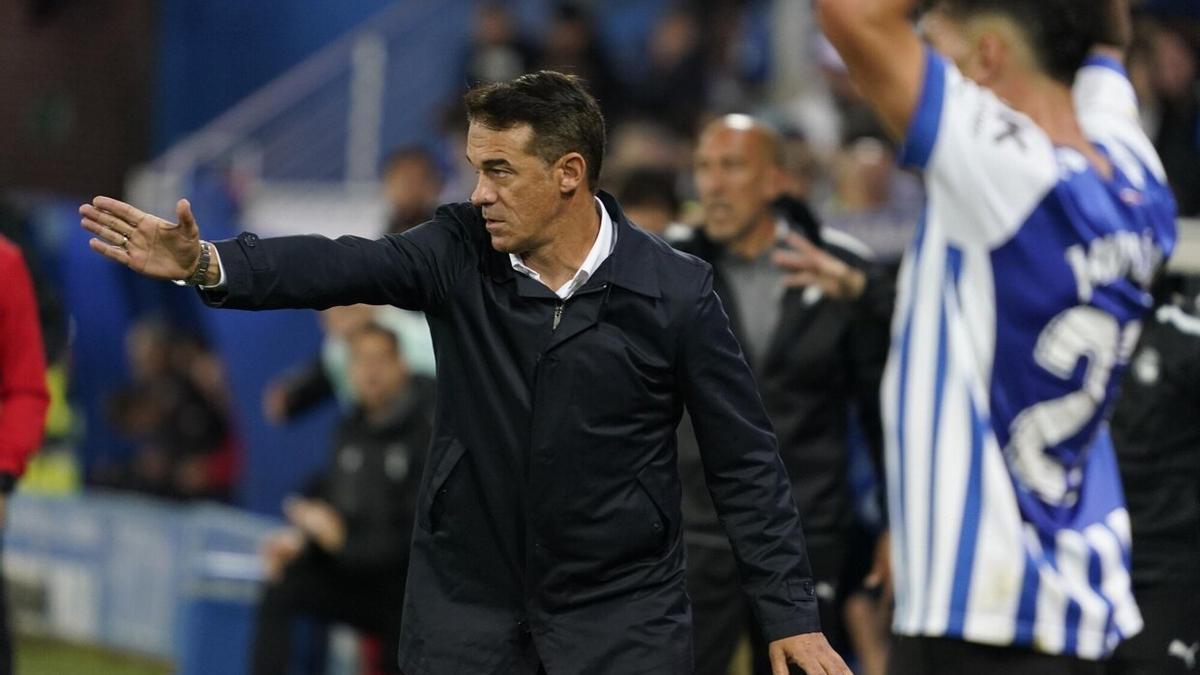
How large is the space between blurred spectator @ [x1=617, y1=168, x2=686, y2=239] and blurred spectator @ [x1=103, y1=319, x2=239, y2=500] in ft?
17.1

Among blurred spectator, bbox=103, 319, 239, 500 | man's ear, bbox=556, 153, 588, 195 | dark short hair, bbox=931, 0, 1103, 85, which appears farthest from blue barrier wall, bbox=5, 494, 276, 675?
dark short hair, bbox=931, 0, 1103, 85

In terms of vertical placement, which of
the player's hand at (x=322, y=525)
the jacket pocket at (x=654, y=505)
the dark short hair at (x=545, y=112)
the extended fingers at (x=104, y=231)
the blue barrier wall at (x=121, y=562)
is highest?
the dark short hair at (x=545, y=112)

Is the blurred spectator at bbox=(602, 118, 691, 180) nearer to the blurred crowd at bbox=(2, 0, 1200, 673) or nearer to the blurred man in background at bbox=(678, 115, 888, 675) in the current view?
the blurred crowd at bbox=(2, 0, 1200, 673)

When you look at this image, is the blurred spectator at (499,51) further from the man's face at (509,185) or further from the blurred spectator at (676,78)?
the man's face at (509,185)

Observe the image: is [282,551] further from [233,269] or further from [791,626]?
[233,269]

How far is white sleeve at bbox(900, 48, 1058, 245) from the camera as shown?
310 centimetres

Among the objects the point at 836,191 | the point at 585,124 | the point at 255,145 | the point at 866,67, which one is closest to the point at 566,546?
the point at 585,124

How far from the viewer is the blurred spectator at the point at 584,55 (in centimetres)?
1308

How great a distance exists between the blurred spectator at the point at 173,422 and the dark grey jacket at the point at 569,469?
8.37m

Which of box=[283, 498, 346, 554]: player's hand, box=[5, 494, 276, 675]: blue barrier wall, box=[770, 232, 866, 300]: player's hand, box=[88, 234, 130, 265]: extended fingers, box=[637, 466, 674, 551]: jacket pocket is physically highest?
box=[88, 234, 130, 265]: extended fingers

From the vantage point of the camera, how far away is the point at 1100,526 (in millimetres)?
3381

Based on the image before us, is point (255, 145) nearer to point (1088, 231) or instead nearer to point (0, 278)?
point (0, 278)

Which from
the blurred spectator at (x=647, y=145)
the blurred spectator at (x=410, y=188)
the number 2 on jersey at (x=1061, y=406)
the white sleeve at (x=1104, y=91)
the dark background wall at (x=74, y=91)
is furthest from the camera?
the dark background wall at (x=74, y=91)

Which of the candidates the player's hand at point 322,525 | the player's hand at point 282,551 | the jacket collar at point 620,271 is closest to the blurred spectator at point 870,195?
the player's hand at point 322,525
